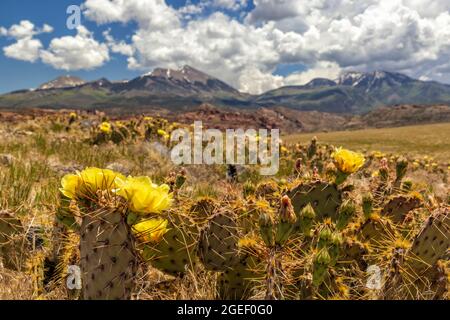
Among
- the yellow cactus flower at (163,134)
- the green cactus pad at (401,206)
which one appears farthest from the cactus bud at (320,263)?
the yellow cactus flower at (163,134)

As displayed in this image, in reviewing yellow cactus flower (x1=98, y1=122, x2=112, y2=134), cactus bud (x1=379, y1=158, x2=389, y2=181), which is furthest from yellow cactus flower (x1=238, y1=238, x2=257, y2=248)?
yellow cactus flower (x1=98, y1=122, x2=112, y2=134)

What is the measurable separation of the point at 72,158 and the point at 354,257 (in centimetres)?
676

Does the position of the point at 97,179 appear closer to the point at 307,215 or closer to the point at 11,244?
the point at 307,215

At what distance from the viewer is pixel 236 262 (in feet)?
8.51

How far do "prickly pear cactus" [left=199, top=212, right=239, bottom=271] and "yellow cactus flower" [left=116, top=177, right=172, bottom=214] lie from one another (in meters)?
0.79

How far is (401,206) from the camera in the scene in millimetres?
3465

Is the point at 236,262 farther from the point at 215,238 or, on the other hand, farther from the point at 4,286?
the point at 4,286

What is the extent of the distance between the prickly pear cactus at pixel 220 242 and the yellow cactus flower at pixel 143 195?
2.60 ft

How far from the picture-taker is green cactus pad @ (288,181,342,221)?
310cm

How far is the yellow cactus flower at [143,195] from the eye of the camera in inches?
67.5

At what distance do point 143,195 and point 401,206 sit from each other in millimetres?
2496

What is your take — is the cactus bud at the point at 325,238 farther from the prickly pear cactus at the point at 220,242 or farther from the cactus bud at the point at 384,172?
the cactus bud at the point at 384,172
